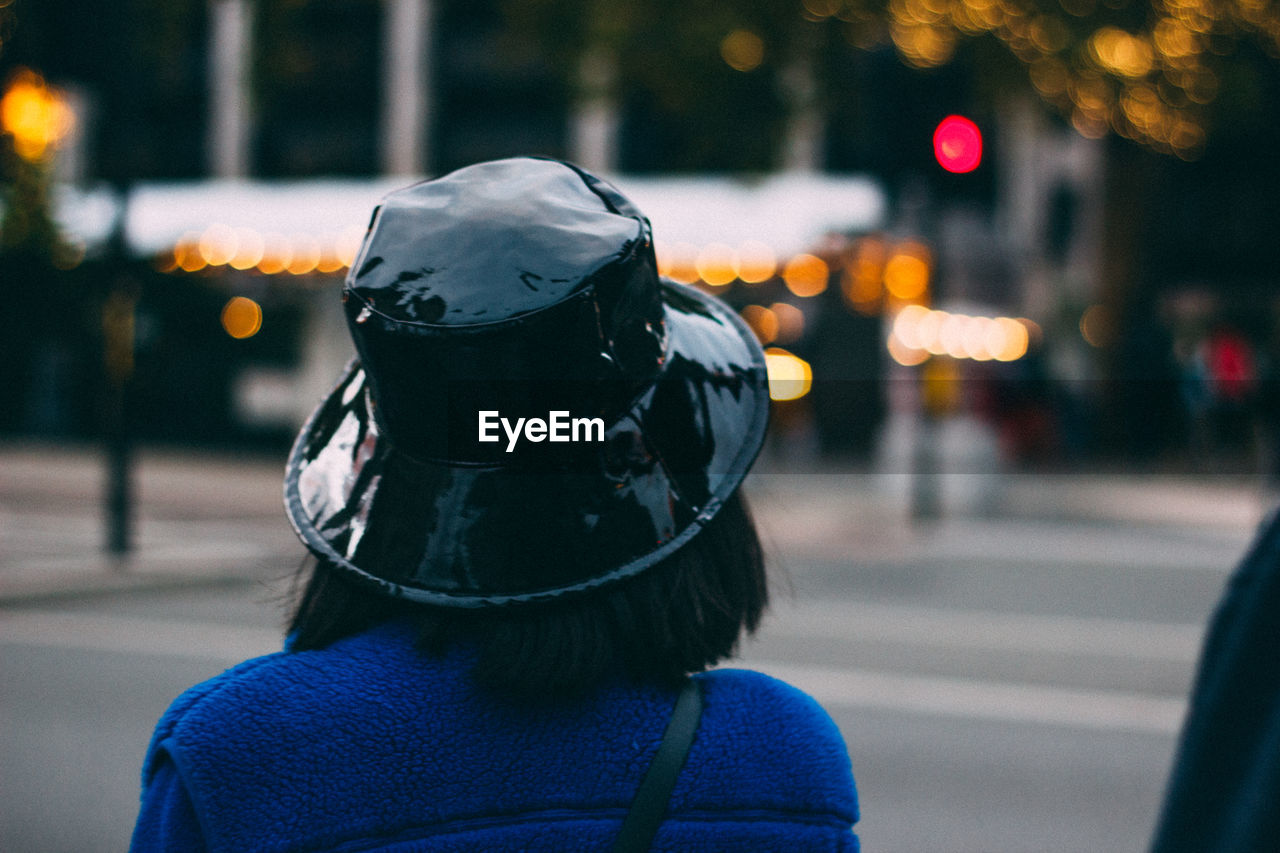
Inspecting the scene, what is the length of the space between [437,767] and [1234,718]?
0.70 metres

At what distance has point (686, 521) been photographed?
3.60 feet

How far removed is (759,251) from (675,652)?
1504 cm

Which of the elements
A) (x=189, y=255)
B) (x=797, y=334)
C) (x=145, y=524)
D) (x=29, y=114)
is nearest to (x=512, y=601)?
(x=29, y=114)

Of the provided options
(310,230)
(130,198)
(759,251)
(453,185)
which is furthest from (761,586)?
(310,230)

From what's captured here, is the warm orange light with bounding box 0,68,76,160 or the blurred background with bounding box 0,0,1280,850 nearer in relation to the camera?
the blurred background with bounding box 0,0,1280,850

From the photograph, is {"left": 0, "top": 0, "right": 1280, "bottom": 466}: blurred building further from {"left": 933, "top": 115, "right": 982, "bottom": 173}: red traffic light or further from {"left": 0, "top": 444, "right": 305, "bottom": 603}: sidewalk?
{"left": 0, "top": 444, "right": 305, "bottom": 603}: sidewalk

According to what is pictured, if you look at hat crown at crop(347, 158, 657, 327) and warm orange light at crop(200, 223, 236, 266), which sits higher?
hat crown at crop(347, 158, 657, 327)

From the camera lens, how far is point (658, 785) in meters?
1.01

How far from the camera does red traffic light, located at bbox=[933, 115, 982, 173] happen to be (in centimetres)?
1085

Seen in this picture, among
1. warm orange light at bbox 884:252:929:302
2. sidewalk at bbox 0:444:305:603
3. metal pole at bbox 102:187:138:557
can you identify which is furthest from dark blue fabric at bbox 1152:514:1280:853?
warm orange light at bbox 884:252:929:302

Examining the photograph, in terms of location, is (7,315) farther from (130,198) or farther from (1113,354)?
(1113,354)

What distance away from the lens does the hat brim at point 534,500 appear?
1.05 m

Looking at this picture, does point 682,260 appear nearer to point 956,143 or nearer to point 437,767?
point 956,143

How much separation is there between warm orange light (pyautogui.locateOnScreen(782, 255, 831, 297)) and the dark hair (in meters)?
15.0
